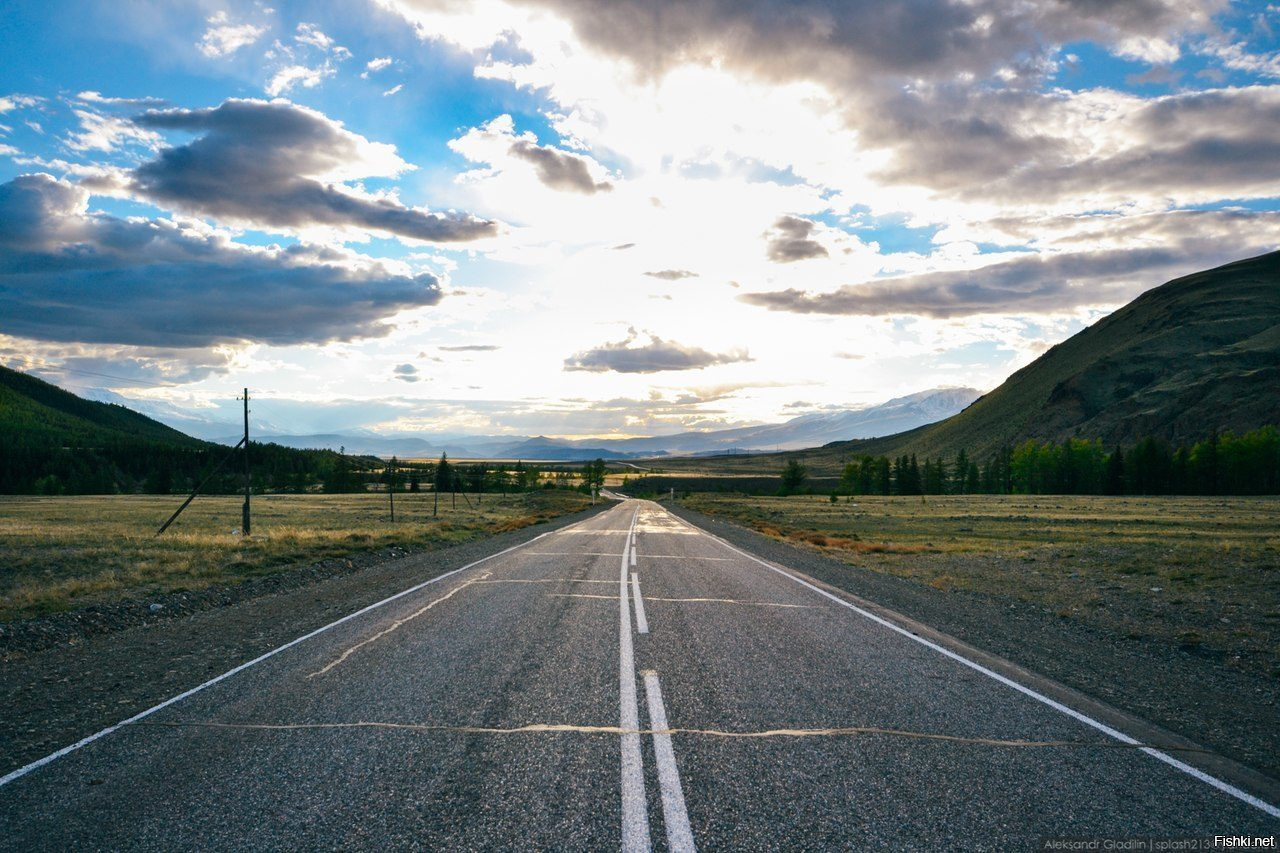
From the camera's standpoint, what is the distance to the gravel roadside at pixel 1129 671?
6023 millimetres

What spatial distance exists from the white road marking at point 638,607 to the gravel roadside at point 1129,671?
4604mm

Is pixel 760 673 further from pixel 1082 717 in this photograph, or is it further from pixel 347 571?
pixel 347 571

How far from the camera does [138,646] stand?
907cm

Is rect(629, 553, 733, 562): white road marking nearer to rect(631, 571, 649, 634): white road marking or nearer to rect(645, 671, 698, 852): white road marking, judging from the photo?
rect(631, 571, 649, 634): white road marking

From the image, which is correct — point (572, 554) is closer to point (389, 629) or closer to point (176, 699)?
point (389, 629)

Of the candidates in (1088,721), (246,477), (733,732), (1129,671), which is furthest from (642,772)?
(246,477)

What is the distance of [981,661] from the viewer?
8.10m

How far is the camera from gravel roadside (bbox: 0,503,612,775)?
20.2 feet

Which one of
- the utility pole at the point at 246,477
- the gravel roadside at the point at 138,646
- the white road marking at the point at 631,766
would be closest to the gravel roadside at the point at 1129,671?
the white road marking at the point at 631,766

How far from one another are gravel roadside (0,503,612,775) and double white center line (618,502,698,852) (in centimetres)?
468

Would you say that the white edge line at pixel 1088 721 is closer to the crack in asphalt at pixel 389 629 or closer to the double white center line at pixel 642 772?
the double white center line at pixel 642 772

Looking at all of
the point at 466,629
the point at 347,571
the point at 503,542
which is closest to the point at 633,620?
the point at 466,629

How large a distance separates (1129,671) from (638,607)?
6866mm

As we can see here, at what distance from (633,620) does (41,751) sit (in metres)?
6.77
